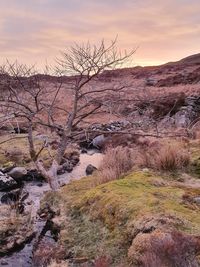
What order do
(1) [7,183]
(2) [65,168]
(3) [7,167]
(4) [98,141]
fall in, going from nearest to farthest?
(1) [7,183]
(3) [7,167]
(2) [65,168]
(4) [98,141]

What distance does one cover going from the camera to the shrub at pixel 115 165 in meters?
11.4

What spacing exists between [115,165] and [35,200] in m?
2.60

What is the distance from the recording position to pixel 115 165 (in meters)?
12.5

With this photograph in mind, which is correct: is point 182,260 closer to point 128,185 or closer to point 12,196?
point 128,185

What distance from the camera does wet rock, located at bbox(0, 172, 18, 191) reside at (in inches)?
592

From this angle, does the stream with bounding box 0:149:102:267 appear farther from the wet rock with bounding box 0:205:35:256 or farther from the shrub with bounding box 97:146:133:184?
the shrub with bounding box 97:146:133:184

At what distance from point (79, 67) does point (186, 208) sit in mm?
7103

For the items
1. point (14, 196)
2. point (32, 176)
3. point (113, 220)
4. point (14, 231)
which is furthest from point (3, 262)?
point (32, 176)

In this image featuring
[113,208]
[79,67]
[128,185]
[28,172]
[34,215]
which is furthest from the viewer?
[28,172]

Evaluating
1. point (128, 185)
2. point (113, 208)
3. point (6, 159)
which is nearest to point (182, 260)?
point (113, 208)

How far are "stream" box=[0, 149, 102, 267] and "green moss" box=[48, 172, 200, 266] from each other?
76cm

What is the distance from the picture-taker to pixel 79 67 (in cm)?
1345

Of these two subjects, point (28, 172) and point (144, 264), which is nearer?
point (144, 264)

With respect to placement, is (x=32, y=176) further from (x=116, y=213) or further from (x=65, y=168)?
(x=116, y=213)
